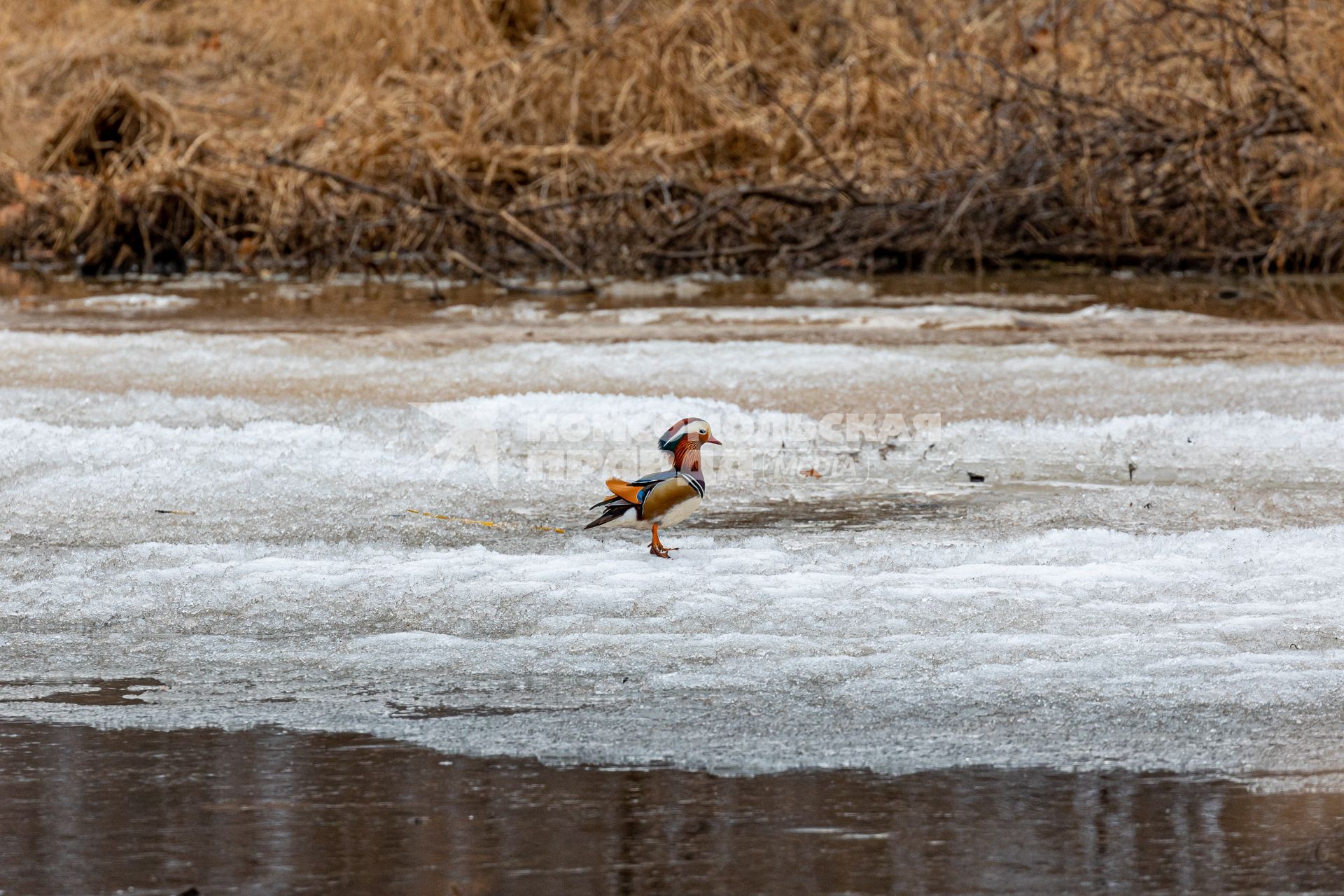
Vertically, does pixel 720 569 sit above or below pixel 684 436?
below

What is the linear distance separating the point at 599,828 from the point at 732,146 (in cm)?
881

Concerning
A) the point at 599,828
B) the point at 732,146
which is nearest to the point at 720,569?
the point at 599,828

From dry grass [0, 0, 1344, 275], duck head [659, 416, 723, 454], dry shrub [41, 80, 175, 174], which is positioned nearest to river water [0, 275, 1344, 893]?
duck head [659, 416, 723, 454]

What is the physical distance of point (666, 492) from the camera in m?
3.18

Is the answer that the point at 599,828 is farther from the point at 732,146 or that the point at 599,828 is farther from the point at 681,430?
the point at 732,146

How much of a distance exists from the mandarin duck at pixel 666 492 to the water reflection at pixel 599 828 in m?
1.01

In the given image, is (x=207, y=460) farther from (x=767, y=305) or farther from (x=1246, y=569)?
(x=767, y=305)

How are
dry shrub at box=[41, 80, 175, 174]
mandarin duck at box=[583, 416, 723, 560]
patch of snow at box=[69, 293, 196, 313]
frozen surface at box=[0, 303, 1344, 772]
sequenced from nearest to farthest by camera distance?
frozen surface at box=[0, 303, 1344, 772] → mandarin duck at box=[583, 416, 723, 560] → patch of snow at box=[69, 293, 196, 313] → dry shrub at box=[41, 80, 175, 174]

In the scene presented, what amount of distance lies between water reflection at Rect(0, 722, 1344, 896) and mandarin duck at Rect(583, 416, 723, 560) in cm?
101

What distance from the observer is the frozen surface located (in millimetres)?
2387

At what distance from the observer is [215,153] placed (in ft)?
35.4

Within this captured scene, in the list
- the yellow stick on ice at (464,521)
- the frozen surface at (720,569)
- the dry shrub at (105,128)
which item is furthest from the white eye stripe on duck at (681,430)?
the dry shrub at (105,128)

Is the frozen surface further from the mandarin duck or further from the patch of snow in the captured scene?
the patch of snow

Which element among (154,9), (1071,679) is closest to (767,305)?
(1071,679)
